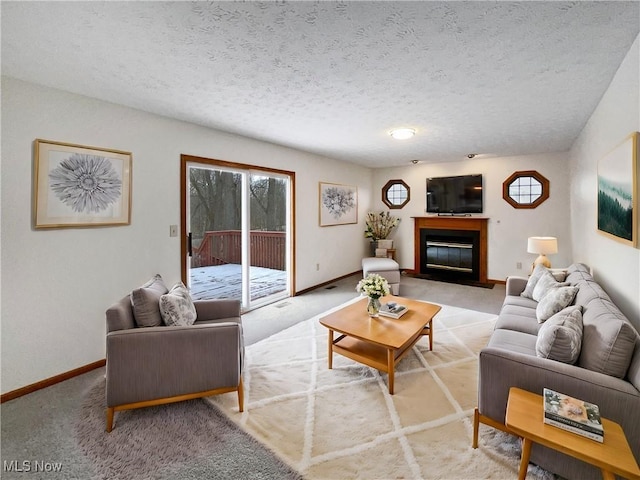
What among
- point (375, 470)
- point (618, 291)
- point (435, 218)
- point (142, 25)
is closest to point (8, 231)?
point (142, 25)

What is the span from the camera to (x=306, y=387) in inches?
93.6

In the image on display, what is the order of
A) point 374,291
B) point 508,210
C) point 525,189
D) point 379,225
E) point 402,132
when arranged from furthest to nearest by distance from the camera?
point 379,225
point 508,210
point 525,189
point 402,132
point 374,291

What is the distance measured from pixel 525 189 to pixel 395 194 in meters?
2.48

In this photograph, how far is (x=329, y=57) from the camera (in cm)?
196

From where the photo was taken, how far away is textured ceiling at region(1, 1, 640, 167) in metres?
1.52

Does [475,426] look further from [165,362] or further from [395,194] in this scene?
[395,194]

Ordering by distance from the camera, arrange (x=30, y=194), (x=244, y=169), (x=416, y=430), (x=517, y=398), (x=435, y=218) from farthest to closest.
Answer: (x=435, y=218)
(x=244, y=169)
(x=30, y=194)
(x=416, y=430)
(x=517, y=398)

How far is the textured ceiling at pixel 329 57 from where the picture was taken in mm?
1519

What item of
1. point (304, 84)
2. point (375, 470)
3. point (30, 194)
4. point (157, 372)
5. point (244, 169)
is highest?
point (304, 84)

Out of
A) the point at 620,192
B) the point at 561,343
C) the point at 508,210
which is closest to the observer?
the point at 561,343

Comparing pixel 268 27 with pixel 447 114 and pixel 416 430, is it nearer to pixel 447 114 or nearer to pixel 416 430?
pixel 447 114

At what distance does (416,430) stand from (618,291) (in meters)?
1.82

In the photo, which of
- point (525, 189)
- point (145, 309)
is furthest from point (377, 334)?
point (525, 189)

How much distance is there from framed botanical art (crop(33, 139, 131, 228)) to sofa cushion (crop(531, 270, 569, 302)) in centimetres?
409
